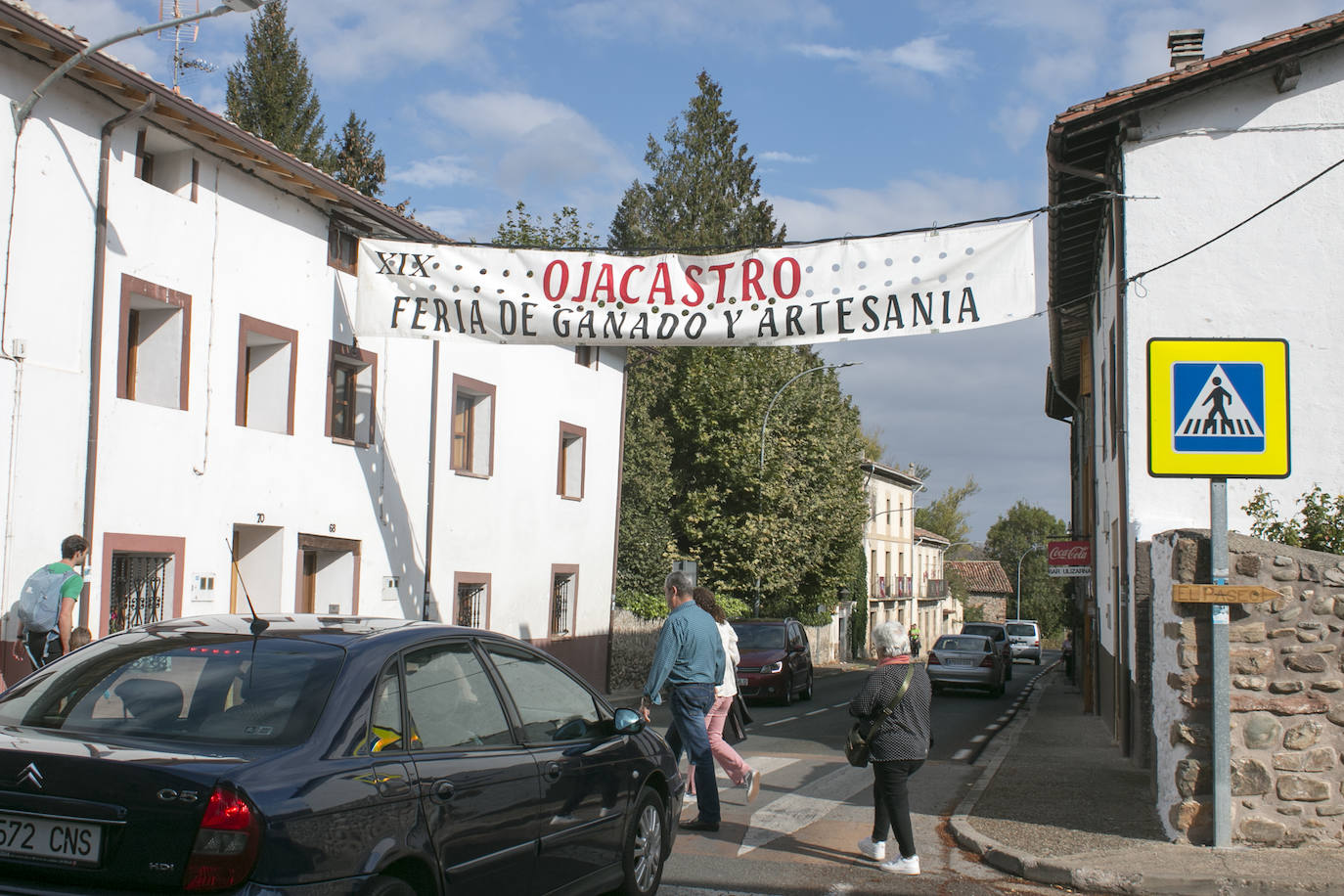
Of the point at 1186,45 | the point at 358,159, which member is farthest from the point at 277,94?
the point at 1186,45

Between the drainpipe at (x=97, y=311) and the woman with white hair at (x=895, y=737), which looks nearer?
the woman with white hair at (x=895, y=737)

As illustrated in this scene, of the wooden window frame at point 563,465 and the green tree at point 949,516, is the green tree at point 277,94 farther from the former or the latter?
the green tree at point 949,516

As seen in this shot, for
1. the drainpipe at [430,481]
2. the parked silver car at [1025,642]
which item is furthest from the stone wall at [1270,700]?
Answer: the parked silver car at [1025,642]

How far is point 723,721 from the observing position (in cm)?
1009

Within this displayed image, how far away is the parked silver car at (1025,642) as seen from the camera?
56.3 meters

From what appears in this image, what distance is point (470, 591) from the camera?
2130 centimetres

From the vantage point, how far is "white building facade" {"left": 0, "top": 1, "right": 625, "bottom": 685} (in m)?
12.1

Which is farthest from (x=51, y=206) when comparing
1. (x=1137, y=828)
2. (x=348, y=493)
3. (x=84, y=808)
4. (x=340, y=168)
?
(x=340, y=168)

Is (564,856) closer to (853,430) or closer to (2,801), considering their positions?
(2,801)

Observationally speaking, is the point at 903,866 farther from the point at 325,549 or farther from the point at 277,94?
the point at 277,94

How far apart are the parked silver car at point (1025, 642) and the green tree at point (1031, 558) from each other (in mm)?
30604

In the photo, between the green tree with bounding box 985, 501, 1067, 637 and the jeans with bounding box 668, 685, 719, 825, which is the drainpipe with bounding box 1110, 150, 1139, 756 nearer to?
the jeans with bounding box 668, 685, 719, 825

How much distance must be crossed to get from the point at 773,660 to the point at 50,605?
51.6 feet

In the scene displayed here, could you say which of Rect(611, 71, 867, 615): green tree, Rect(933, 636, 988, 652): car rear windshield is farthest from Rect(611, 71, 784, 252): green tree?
Rect(933, 636, 988, 652): car rear windshield
